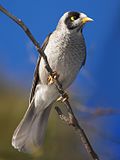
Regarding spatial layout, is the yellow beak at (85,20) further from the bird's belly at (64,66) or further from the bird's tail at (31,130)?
the bird's tail at (31,130)

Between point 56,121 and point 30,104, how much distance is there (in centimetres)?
16

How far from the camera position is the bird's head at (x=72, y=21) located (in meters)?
1.92

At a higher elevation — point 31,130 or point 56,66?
point 56,66

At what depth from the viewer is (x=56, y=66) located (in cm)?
185

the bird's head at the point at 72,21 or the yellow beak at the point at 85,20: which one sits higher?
the bird's head at the point at 72,21

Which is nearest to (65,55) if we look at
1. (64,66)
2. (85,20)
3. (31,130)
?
(64,66)

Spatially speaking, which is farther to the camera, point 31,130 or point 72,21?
point 72,21

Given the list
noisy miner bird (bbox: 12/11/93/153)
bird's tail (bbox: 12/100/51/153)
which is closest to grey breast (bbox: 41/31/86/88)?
noisy miner bird (bbox: 12/11/93/153)

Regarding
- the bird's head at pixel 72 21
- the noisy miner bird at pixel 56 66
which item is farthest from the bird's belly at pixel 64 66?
the bird's head at pixel 72 21

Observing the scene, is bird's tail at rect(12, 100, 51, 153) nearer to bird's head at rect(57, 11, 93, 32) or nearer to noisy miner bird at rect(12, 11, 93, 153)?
noisy miner bird at rect(12, 11, 93, 153)

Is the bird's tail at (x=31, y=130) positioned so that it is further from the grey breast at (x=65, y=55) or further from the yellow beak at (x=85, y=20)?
the yellow beak at (x=85, y=20)

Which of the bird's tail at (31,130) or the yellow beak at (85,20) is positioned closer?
the bird's tail at (31,130)

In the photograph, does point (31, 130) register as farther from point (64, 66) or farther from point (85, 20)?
point (85, 20)

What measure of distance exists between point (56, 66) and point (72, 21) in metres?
0.24
